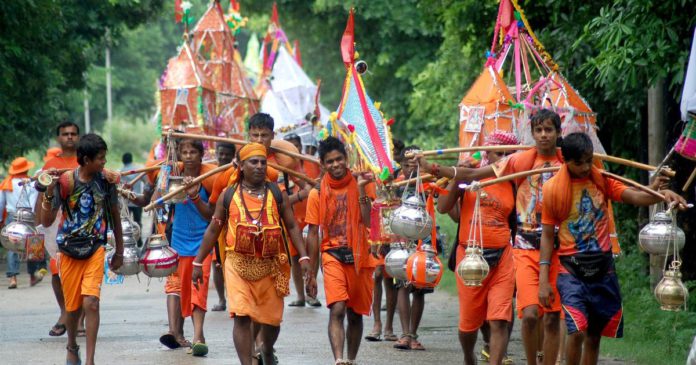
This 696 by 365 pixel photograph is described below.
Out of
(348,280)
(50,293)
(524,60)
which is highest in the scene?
(524,60)

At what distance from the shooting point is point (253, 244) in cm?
895

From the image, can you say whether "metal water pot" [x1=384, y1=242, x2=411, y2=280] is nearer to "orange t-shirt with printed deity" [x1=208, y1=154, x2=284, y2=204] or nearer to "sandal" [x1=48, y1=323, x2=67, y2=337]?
"orange t-shirt with printed deity" [x1=208, y1=154, x2=284, y2=204]

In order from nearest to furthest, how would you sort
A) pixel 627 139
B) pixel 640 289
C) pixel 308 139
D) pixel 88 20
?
pixel 640 289
pixel 627 139
pixel 308 139
pixel 88 20

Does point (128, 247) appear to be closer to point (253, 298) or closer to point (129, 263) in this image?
point (129, 263)

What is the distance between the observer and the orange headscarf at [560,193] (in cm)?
810

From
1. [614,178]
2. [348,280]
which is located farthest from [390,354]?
[614,178]

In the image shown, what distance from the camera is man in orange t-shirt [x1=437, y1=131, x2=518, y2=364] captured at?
29.7ft

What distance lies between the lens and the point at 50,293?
17578 millimetres

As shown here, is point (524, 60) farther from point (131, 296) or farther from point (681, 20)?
point (131, 296)

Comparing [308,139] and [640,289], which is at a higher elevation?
[308,139]

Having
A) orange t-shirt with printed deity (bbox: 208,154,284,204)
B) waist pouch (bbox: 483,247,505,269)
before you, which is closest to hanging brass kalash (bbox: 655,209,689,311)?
waist pouch (bbox: 483,247,505,269)

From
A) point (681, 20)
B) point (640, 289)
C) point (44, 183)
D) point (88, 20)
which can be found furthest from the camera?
point (88, 20)

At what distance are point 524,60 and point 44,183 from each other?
14.5 ft

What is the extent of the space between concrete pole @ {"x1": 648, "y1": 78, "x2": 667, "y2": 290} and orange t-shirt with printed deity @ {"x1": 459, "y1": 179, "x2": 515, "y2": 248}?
4.28 metres
